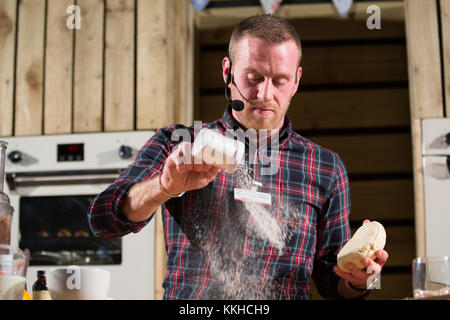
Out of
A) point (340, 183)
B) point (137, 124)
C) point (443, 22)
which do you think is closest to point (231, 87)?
point (340, 183)

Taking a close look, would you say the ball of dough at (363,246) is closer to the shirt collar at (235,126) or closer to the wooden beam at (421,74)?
the shirt collar at (235,126)

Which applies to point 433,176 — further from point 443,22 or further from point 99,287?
point 99,287

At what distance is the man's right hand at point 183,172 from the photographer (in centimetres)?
101

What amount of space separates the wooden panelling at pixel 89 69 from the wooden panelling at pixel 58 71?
0.03 meters

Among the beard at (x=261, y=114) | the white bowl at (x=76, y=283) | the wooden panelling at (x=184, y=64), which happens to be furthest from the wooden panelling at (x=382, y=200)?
the white bowl at (x=76, y=283)

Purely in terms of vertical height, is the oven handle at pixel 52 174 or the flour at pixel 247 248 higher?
the oven handle at pixel 52 174

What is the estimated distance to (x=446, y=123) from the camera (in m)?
2.45

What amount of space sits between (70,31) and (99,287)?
6.20 feet

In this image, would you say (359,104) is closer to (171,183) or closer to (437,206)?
(437,206)

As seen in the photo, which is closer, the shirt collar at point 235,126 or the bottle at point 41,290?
the bottle at point 41,290

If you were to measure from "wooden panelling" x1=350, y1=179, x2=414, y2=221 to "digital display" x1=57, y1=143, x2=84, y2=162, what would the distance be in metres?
1.47

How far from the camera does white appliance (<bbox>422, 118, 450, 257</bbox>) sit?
2.36 metres

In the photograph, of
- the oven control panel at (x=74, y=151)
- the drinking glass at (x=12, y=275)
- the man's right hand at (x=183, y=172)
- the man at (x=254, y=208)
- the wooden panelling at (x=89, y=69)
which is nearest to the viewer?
the drinking glass at (x=12, y=275)

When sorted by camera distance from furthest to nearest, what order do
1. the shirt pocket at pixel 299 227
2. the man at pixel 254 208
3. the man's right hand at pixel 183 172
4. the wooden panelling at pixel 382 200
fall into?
the wooden panelling at pixel 382 200 < the shirt pocket at pixel 299 227 < the man at pixel 254 208 < the man's right hand at pixel 183 172
